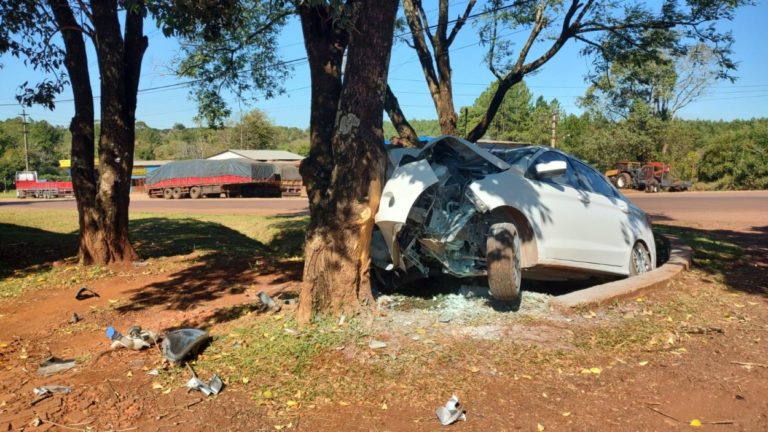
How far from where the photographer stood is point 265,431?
338 centimetres

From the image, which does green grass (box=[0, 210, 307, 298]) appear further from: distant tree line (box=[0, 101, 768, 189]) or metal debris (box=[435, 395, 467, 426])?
metal debris (box=[435, 395, 467, 426])

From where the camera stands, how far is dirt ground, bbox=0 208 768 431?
11.6ft

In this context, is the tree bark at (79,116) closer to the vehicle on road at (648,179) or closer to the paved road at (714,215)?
the paved road at (714,215)

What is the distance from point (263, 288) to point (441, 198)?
2.97 meters

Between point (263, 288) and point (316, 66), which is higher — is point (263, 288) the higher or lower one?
the lower one

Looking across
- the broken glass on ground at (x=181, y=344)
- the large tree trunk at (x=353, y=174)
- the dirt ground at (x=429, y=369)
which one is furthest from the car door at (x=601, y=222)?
the broken glass on ground at (x=181, y=344)

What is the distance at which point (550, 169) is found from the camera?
584 centimetres

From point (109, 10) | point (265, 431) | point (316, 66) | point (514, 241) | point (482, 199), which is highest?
point (109, 10)

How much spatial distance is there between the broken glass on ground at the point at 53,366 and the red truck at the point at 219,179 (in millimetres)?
31767

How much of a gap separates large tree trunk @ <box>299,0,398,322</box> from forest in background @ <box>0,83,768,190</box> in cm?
1270

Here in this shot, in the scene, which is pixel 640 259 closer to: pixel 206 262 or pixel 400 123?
pixel 400 123

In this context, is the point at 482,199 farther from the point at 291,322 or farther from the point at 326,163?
the point at 291,322

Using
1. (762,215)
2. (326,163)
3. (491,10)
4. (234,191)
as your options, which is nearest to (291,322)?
(326,163)

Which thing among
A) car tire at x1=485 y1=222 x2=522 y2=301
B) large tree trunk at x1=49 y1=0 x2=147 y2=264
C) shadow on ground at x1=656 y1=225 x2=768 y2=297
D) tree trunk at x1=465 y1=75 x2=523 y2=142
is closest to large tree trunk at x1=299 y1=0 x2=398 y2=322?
car tire at x1=485 y1=222 x2=522 y2=301
